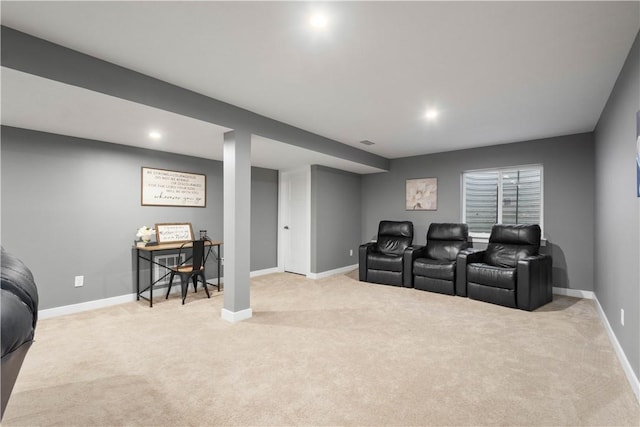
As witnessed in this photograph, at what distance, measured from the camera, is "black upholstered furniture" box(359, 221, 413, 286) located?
16.2 feet

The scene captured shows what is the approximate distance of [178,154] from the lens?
4.64 meters

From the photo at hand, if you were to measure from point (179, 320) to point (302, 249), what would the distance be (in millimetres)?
2756

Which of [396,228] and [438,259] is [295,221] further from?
[438,259]

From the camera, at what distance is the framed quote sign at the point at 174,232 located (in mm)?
4363

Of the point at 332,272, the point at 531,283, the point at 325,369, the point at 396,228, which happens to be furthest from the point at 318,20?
the point at 332,272

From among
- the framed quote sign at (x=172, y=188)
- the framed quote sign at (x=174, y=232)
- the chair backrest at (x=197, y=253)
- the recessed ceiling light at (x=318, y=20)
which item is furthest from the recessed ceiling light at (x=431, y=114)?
the framed quote sign at (x=174, y=232)

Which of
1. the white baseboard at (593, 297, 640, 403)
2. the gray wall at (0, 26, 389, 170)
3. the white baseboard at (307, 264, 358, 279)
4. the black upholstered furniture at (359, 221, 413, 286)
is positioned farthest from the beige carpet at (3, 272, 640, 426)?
the gray wall at (0, 26, 389, 170)

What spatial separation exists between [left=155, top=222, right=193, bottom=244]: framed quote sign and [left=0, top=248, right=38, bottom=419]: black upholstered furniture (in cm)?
349

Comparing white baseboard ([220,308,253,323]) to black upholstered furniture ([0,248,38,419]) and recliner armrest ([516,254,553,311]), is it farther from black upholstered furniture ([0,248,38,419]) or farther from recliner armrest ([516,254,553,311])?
recliner armrest ([516,254,553,311])

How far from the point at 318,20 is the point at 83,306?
4.01m

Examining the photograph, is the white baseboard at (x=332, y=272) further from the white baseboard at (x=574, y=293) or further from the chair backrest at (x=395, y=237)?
the white baseboard at (x=574, y=293)

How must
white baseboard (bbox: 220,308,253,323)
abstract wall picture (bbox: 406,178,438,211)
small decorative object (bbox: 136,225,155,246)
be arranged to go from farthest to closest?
abstract wall picture (bbox: 406,178,438,211), small decorative object (bbox: 136,225,155,246), white baseboard (bbox: 220,308,253,323)

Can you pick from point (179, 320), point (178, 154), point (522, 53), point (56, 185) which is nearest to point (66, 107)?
point (56, 185)

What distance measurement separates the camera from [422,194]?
5.82 metres
